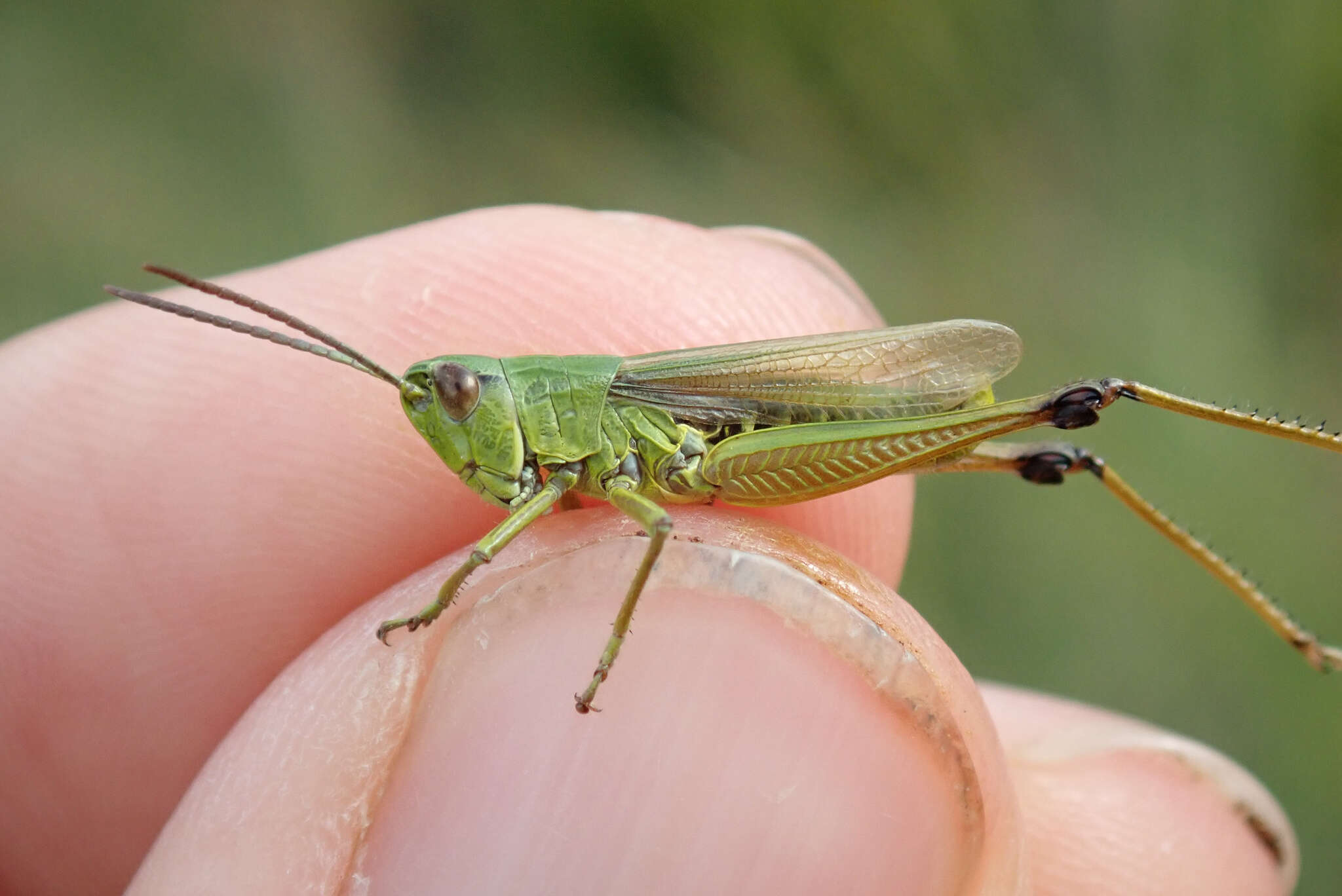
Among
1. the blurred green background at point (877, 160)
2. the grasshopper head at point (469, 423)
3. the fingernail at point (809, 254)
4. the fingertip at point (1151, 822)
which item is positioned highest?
the blurred green background at point (877, 160)

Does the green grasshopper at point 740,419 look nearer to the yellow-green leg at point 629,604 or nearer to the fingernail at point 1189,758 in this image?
the yellow-green leg at point 629,604

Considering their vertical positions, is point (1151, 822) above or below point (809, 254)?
below

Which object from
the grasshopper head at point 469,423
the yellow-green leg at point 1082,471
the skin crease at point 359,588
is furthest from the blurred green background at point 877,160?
the grasshopper head at point 469,423

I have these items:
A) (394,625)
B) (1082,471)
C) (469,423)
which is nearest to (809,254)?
(1082,471)

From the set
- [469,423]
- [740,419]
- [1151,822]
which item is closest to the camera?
[469,423]

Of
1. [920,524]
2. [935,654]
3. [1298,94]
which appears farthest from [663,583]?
[1298,94]

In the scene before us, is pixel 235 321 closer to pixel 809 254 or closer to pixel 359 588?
pixel 359 588

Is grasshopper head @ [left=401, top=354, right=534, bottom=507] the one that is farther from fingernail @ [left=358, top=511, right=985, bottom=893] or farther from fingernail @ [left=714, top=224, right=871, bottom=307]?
fingernail @ [left=714, top=224, right=871, bottom=307]
